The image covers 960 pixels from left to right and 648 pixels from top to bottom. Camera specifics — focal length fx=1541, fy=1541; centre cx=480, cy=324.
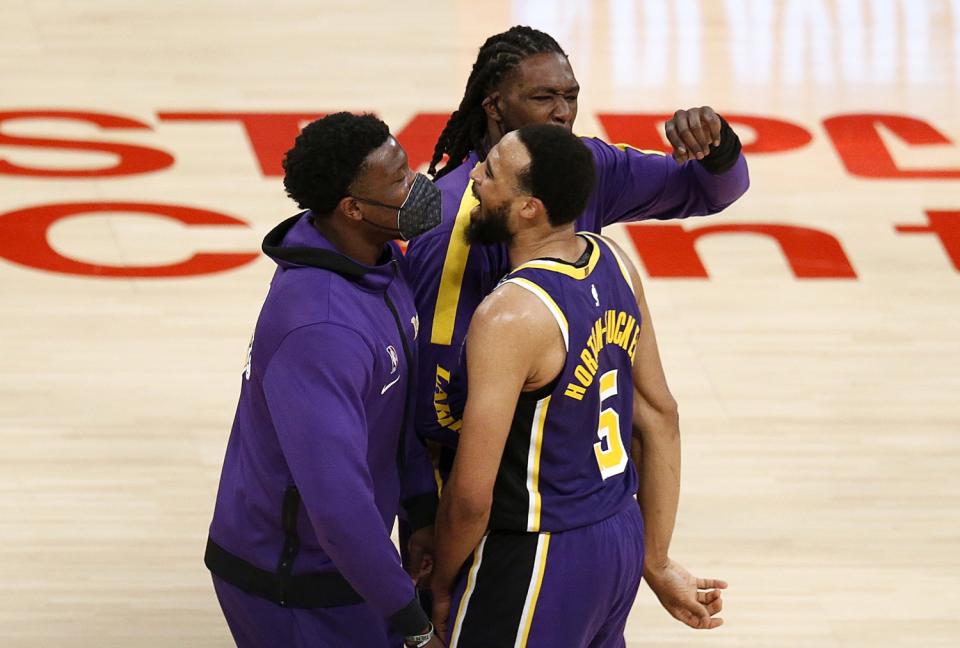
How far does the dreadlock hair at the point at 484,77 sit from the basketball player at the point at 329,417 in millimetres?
427

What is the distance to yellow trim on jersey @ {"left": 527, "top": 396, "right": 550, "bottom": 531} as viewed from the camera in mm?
2834

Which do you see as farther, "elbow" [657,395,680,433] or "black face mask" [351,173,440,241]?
"elbow" [657,395,680,433]

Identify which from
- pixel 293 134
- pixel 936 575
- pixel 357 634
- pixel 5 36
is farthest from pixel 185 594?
pixel 5 36

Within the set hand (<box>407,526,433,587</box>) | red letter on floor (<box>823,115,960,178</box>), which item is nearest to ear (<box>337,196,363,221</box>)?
hand (<box>407,526,433,587</box>)

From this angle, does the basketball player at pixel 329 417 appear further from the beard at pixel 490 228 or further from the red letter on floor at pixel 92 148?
the red letter on floor at pixel 92 148

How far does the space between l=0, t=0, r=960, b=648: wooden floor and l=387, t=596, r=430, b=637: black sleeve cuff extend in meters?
1.49

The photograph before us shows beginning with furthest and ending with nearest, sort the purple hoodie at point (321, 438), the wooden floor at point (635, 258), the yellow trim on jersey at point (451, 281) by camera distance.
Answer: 1. the wooden floor at point (635, 258)
2. the yellow trim on jersey at point (451, 281)
3. the purple hoodie at point (321, 438)

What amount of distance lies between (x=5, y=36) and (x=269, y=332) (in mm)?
6084

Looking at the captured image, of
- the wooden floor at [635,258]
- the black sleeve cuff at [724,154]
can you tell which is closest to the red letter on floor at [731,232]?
the wooden floor at [635,258]

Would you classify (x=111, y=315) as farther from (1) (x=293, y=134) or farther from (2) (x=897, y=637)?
(2) (x=897, y=637)

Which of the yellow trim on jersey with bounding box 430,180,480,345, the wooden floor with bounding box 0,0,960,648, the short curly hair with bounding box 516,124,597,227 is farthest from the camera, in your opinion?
the wooden floor with bounding box 0,0,960,648

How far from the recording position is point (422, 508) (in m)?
3.18

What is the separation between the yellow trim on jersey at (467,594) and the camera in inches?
117

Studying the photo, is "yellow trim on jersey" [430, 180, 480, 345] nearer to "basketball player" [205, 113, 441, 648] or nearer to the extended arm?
"basketball player" [205, 113, 441, 648]
